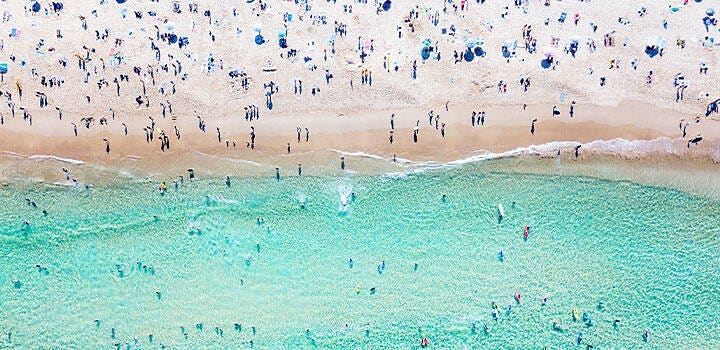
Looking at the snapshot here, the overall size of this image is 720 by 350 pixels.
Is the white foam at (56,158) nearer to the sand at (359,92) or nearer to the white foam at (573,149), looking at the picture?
the sand at (359,92)

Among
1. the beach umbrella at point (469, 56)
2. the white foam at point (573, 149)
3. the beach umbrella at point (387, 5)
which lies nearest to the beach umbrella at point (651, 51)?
the white foam at point (573, 149)

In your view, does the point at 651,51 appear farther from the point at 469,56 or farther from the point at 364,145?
the point at 364,145

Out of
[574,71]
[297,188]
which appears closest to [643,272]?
[574,71]

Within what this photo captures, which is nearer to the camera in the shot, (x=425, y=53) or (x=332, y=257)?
(x=425, y=53)

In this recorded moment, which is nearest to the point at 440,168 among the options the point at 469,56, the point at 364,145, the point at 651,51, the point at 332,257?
the point at 364,145

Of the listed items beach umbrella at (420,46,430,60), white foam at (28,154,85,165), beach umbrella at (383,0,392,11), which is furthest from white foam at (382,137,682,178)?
white foam at (28,154,85,165)

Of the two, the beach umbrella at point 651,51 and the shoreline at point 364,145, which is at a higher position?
the beach umbrella at point 651,51
